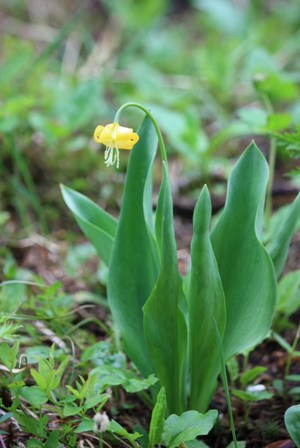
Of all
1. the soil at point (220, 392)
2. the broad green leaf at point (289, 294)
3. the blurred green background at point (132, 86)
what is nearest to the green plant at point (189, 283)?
the soil at point (220, 392)

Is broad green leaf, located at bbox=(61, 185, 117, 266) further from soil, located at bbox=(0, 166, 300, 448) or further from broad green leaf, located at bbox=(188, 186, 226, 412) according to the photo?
soil, located at bbox=(0, 166, 300, 448)

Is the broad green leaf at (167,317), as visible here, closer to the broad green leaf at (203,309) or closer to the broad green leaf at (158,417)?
the broad green leaf at (203,309)

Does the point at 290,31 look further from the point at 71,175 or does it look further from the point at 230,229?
the point at 230,229

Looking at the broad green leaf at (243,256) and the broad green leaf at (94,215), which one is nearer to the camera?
the broad green leaf at (243,256)

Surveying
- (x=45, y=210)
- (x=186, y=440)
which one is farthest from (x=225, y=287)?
(x=45, y=210)

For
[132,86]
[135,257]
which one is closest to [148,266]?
[135,257]

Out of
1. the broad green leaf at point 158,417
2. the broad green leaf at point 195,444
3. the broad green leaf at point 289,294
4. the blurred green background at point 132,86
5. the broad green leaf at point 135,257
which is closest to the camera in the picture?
the broad green leaf at point 158,417
